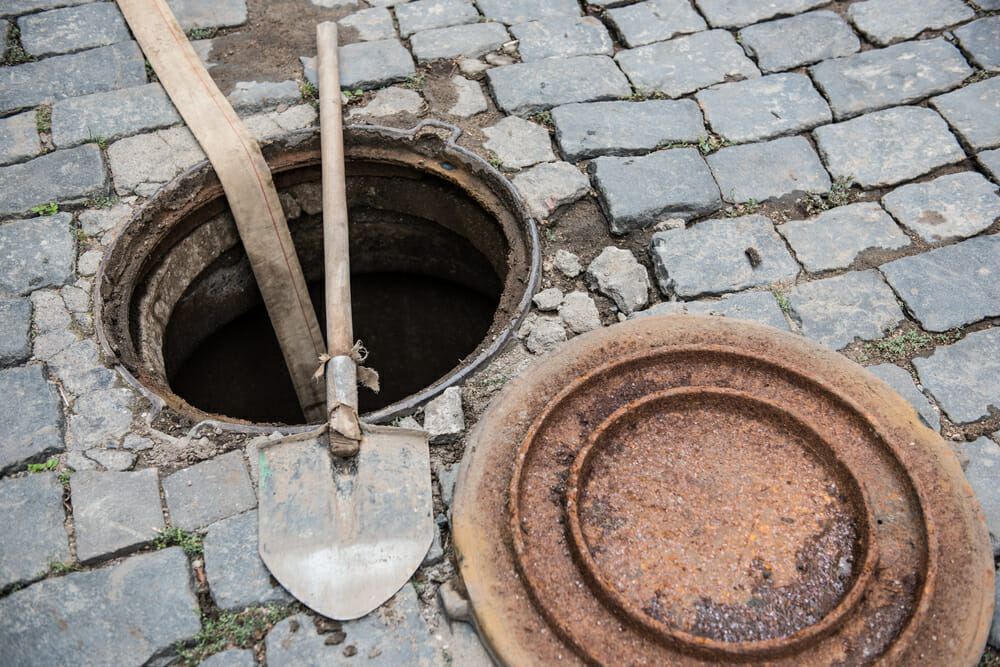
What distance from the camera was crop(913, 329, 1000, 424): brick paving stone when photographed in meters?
2.75

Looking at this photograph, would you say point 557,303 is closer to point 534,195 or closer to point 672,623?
point 534,195

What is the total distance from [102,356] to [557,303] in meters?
1.71

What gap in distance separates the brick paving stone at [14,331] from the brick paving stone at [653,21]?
3.04 meters

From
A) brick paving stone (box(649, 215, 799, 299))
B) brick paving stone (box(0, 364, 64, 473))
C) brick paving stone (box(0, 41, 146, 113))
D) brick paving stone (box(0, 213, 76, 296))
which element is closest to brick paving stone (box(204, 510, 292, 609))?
brick paving stone (box(0, 364, 64, 473))

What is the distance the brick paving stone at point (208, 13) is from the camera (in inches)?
162

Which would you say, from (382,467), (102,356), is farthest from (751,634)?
(102,356)

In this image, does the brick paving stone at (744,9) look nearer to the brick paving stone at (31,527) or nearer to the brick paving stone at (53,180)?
Result: the brick paving stone at (53,180)

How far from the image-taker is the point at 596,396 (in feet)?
8.61

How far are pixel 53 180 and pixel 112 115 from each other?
0.44 meters

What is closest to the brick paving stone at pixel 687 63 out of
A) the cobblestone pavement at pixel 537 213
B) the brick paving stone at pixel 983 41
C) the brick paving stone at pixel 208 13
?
the cobblestone pavement at pixel 537 213

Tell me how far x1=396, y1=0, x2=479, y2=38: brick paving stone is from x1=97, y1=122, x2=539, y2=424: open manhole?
823mm

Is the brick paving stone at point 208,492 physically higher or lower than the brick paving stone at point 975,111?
lower

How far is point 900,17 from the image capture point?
4137mm

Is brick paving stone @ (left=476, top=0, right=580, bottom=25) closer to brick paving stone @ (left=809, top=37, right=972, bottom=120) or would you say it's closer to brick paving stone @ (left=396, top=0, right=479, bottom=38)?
brick paving stone @ (left=396, top=0, right=479, bottom=38)
